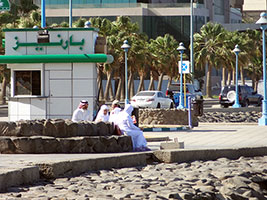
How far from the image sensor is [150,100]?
149 ft

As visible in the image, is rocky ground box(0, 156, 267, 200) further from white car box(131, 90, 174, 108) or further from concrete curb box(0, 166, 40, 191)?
white car box(131, 90, 174, 108)

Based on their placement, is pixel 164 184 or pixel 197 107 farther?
pixel 197 107

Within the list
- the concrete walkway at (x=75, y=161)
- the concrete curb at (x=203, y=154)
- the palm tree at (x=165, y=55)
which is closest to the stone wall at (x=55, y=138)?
the concrete walkway at (x=75, y=161)

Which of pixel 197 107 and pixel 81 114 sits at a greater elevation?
pixel 81 114

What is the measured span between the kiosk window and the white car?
1793 cm

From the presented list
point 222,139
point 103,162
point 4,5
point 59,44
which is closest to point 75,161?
point 103,162

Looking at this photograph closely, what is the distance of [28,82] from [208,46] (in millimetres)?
63183

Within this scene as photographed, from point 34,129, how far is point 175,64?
7317cm

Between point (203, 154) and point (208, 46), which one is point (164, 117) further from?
point (208, 46)

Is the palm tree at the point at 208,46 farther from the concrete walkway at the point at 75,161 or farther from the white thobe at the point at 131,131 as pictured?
the white thobe at the point at 131,131

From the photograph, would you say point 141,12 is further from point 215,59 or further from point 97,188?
point 97,188

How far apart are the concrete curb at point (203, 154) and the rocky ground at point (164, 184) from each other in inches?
12.4

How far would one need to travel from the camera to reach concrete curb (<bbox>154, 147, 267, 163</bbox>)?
15789 millimetres

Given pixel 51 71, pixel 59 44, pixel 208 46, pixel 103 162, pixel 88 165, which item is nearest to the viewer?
pixel 88 165
